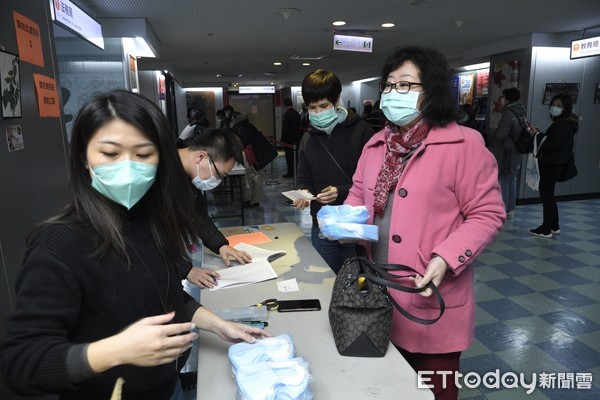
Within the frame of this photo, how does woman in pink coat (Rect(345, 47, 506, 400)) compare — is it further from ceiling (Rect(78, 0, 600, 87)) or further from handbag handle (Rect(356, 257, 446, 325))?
ceiling (Rect(78, 0, 600, 87))

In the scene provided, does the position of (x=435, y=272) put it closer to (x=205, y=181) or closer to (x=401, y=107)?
(x=401, y=107)

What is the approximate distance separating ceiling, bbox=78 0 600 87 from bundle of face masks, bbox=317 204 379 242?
3833 mm

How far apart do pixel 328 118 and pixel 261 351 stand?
155 centimetres

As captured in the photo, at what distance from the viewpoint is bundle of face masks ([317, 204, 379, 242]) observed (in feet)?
4.75

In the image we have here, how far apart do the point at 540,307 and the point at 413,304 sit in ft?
8.35

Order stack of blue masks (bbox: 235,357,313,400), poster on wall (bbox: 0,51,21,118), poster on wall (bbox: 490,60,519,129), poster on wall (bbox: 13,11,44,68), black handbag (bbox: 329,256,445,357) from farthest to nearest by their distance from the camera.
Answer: poster on wall (bbox: 490,60,519,129)
poster on wall (bbox: 13,11,44,68)
poster on wall (bbox: 0,51,21,118)
black handbag (bbox: 329,256,445,357)
stack of blue masks (bbox: 235,357,313,400)

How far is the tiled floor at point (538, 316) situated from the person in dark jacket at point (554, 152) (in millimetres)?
278

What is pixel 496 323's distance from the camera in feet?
10.0

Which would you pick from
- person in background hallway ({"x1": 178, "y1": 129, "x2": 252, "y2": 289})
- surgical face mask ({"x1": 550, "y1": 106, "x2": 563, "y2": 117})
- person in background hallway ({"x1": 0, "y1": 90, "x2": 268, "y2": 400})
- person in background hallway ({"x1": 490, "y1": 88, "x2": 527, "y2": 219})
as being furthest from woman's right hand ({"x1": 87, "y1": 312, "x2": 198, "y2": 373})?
person in background hallway ({"x1": 490, "y1": 88, "x2": 527, "y2": 219})

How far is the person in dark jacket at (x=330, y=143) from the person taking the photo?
7.59ft

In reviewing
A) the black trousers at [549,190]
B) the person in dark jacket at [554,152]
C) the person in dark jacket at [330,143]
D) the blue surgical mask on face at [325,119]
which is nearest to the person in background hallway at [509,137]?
the person in dark jacket at [554,152]

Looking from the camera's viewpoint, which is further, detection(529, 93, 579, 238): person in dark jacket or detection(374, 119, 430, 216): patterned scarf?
detection(529, 93, 579, 238): person in dark jacket

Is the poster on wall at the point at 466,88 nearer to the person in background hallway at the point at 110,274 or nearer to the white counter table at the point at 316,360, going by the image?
the white counter table at the point at 316,360

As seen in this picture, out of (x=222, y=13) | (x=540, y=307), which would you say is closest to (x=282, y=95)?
(x=222, y=13)
